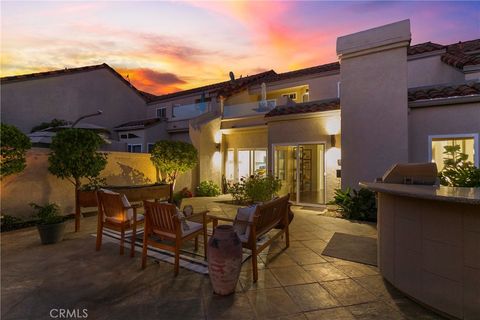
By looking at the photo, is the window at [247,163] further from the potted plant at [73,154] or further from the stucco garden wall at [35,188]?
the potted plant at [73,154]

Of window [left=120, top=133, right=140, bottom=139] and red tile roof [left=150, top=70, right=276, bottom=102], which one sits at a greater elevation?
red tile roof [left=150, top=70, right=276, bottom=102]

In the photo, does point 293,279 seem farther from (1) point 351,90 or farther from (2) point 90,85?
(2) point 90,85

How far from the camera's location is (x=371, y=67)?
7.97 metres

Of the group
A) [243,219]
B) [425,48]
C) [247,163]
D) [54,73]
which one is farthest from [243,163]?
[54,73]

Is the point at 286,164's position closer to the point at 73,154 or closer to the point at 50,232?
the point at 73,154

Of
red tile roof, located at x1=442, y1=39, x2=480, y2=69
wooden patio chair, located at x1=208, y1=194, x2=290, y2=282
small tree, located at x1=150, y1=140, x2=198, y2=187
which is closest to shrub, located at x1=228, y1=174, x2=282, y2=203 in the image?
small tree, located at x1=150, y1=140, x2=198, y2=187

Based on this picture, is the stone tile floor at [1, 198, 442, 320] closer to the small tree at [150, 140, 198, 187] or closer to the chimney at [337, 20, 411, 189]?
the chimney at [337, 20, 411, 189]

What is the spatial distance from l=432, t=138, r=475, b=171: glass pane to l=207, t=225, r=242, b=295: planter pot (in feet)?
24.7

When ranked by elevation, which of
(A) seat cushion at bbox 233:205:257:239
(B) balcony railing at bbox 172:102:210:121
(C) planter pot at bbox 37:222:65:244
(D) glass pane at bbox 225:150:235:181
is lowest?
(C) planter pot at bbox 37:222:65:244

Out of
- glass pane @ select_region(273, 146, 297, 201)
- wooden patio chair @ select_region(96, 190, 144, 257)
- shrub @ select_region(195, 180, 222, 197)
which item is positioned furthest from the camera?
shrub @ select_region(195, 180, 222, 197)

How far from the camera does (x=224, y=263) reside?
335 centimetres

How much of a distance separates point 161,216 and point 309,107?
769 centimetres

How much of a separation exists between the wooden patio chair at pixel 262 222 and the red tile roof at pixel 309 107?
17.4 ft

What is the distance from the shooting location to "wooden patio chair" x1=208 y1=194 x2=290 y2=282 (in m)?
3.97
